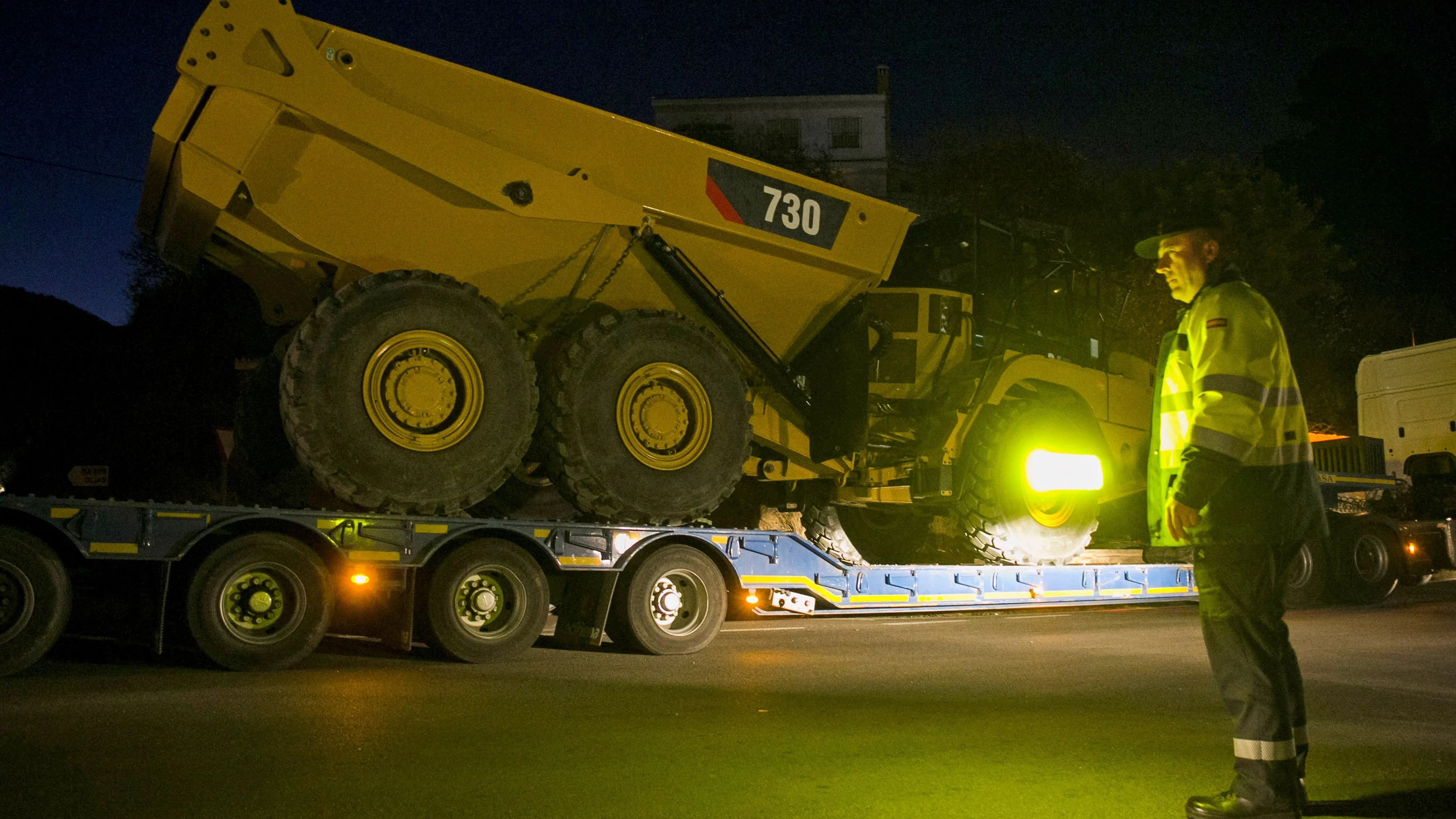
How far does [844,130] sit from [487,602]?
46091 millimetres

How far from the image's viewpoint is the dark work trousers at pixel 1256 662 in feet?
11.6

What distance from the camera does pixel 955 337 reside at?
9.77m

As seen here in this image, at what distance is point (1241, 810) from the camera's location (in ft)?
11.5

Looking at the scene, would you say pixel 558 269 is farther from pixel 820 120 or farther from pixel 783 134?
pixel 820 120

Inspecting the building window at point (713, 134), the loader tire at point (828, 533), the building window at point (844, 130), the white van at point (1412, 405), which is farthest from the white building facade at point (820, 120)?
the loader tire at point (828, 533)

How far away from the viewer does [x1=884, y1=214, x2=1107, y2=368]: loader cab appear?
9992 mm

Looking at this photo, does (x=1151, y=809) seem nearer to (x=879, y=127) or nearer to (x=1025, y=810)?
(x=1025, y=810)

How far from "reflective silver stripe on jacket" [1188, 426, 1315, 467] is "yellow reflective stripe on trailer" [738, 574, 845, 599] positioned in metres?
4.74

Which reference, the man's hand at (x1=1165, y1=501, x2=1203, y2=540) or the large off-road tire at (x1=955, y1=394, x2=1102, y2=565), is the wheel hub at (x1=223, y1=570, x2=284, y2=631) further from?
the large off-road tire at (x1=955, y1=394, x2=1102, y2=565)

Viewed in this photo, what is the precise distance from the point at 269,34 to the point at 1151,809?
19.1ft

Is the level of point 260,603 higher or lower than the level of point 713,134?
lower

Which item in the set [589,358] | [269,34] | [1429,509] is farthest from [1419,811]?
[1429,509]

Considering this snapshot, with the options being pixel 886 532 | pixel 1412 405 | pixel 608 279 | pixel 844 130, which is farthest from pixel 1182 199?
pixel 844 130

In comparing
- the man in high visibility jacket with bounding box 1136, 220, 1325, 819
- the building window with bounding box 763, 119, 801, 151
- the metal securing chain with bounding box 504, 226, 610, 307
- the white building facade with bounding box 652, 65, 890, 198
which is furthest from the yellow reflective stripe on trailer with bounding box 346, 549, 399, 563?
the white building facade with bounding box 652, 65, 890, 198
